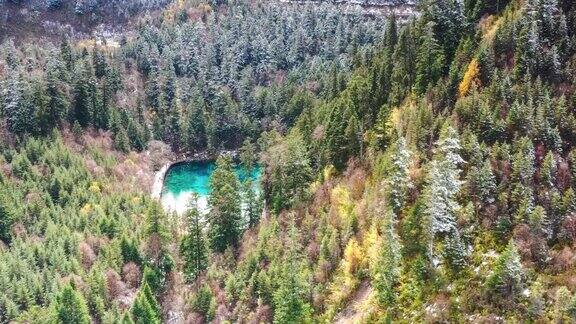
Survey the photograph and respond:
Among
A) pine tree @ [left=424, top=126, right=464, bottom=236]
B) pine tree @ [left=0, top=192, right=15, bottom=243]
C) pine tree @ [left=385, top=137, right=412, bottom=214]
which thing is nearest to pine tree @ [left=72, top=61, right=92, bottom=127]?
pine tree @ [left=0, top=192, right=15, bottom=243]

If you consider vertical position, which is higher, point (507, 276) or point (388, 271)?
point (507, 276)

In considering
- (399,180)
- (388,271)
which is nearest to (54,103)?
(399,180)

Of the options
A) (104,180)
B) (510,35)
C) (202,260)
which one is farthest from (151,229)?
(510,35)

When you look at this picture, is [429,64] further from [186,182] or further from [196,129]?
[196,129]

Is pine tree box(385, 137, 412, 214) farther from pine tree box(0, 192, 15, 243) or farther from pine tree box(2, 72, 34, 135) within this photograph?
pine tree box(2, 72, 34, 135)

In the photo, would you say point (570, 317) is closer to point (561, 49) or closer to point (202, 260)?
point (561, 49)

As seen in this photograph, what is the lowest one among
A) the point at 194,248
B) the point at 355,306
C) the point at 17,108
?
the point at 194,248
